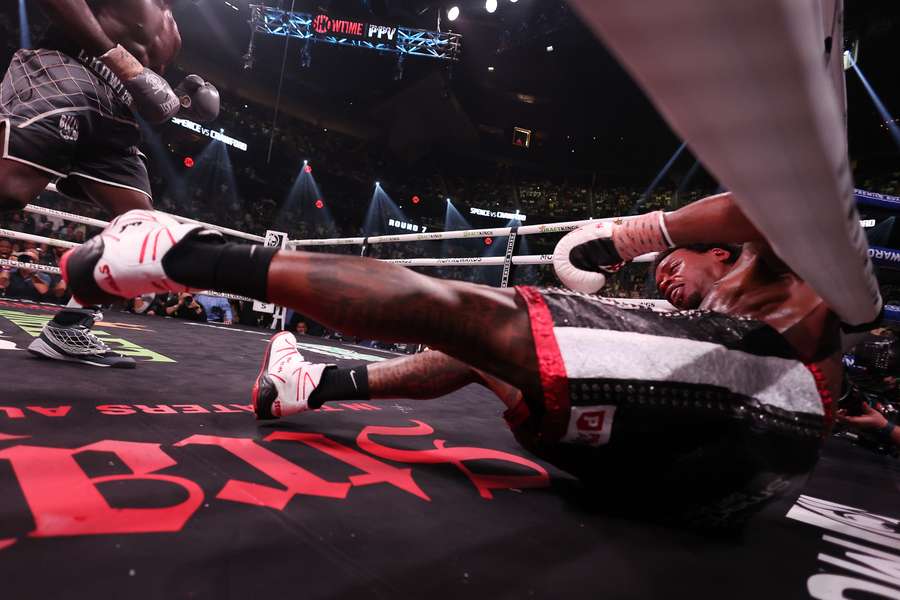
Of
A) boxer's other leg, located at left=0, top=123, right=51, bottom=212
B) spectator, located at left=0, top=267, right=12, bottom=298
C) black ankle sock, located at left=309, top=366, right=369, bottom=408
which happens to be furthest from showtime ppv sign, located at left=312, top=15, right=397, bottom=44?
black ankle sock, located at left=309, top=366, right=369, bottom=408

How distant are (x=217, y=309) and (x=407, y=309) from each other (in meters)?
5.86

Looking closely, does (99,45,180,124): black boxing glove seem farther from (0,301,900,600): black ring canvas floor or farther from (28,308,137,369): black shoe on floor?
(0,301,900,600): black ring canvas floor

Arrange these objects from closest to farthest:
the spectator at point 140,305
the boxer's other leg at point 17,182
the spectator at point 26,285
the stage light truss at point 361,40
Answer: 1. the boxer's other leg at point 17,182
2. the spectator at point 26,285
3. the spectator at point 140,305
4. the stage light truss at point 361,40

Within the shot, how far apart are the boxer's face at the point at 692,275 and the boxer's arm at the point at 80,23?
2008mm

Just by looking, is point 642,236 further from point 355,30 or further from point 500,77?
point 500,77

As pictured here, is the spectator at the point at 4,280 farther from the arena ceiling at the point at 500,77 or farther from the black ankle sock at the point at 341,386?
the arena ceiling at the point at 500,77

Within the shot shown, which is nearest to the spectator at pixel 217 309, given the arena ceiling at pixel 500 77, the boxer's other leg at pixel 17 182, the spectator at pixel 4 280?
the spectator at pixel 4 280

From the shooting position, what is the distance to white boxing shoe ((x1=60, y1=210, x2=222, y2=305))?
726 mm

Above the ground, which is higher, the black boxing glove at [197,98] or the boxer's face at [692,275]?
the black boxing glove at [197,98]

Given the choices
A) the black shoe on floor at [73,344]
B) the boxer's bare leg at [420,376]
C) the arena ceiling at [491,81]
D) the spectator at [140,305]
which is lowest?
the spectator at [140,305]

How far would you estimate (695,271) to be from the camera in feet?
3.97

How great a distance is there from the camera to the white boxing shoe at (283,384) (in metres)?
1.13

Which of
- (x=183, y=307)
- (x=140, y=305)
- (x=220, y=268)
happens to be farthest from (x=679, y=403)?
(x=183, y=307)

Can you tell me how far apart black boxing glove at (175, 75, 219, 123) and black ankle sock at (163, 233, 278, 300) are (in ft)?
5.76
